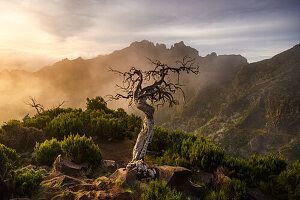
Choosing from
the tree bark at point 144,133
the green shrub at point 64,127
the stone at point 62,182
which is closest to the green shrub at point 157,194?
the tree bark at point 144,133

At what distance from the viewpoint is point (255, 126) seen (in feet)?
376

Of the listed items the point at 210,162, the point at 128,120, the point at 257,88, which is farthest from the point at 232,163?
the point at 257,88

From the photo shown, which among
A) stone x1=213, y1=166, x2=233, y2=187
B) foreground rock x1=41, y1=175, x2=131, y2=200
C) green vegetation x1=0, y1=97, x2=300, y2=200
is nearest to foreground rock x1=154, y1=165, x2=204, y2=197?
green vegetation x1=0, y1=97, x2=300, y2=200

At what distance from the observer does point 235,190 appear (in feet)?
21.5

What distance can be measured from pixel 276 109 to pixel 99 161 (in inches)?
5316

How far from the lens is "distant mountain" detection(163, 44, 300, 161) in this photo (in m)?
98.4

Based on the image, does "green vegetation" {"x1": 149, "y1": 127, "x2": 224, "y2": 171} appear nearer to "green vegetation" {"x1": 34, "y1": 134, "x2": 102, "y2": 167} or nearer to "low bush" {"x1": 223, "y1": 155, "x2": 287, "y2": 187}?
"low bush" {"x1": 223, "y1": 155, "x2": 287, "y2": 187}

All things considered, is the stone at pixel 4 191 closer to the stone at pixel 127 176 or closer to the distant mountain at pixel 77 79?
the stone at pixel 127 176

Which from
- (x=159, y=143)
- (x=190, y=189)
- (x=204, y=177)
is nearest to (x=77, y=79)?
(x=159, y=143)

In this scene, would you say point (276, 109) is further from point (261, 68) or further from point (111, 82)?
point (111, 82)

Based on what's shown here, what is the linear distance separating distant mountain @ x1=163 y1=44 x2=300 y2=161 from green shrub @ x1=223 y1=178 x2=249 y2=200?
8951cm

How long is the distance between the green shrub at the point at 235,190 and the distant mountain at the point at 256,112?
8951 cm

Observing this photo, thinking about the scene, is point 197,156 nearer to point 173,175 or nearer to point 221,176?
point 221,176

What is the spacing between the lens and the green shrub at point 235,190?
20.9ft
